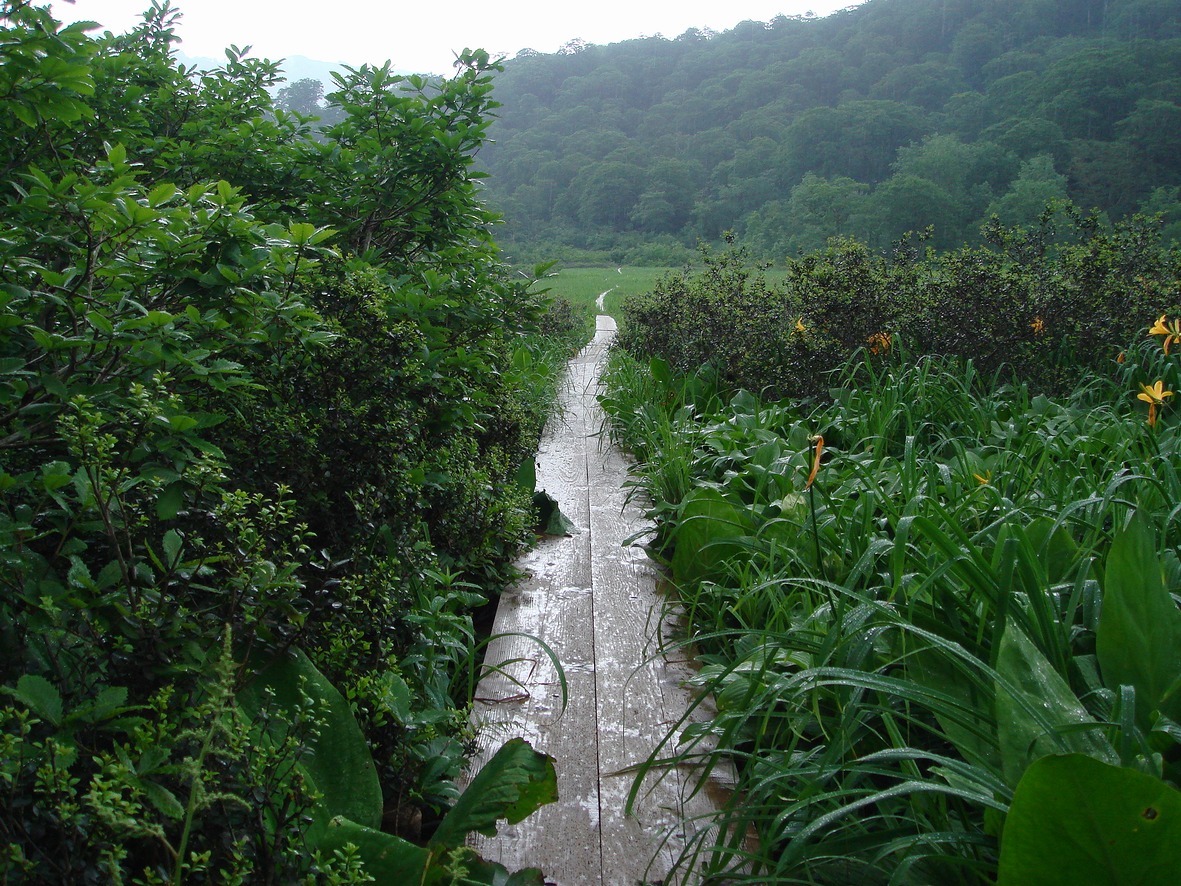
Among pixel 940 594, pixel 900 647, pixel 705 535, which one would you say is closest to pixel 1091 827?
pixel 900 647

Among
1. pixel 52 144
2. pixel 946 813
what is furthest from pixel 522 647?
pixel 52 144

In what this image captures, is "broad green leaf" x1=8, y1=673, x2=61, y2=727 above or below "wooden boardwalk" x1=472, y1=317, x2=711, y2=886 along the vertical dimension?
above

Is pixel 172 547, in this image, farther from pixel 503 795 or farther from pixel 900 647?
pixel 900 647

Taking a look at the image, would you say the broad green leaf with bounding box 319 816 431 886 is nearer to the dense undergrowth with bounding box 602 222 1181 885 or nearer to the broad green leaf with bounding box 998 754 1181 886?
the dense undergrowth with bounding box 602 222 1181 885

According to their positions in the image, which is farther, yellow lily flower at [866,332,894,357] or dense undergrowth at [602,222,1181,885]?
yellow lily flower at [866,332,894,357]

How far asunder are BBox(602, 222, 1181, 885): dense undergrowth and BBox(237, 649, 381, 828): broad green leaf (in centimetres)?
56

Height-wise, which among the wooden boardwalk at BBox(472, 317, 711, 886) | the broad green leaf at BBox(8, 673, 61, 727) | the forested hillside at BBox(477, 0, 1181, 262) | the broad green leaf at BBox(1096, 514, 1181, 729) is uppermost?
the forested hillside at BBox(477, 0, 1181, 262)

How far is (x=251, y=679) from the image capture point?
47.8 inches

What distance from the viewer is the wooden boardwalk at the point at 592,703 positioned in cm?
138

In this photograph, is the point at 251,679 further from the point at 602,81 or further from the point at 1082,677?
the point at 602,81

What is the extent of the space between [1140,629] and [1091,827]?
497mm

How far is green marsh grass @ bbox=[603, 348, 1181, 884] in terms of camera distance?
1.23 metres

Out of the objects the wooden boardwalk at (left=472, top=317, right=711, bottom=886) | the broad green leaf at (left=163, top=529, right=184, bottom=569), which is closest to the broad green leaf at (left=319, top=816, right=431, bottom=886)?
the wooden boardwalk at (left=472, top=317, right=711, bottom=886)

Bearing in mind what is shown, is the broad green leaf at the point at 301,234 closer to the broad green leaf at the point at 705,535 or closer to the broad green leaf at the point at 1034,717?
the broad green leaf at the point at 705,535
